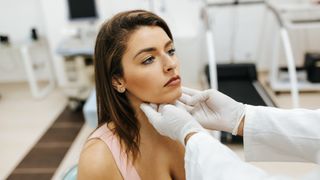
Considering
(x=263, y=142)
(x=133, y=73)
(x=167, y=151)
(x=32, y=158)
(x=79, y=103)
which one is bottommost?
(x=32, y=158)

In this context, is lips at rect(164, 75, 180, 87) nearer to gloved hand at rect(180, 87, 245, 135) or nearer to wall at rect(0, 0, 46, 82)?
gloved hand at rect(180, 87, 245, 135)

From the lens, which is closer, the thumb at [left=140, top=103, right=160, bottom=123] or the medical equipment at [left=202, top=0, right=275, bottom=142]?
the thumb at [left=140, top=103, right=160, bottom=123]

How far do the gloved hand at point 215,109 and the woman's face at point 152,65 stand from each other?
77 mm

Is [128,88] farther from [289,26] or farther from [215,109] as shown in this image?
[289,26]

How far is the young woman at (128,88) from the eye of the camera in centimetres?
107

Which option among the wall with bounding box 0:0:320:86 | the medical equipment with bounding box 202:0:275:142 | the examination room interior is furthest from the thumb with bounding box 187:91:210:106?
the wall with bounding box 0:0:320:86

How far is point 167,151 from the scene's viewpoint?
1.33 m

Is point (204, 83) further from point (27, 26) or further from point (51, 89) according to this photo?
point (27, 26)

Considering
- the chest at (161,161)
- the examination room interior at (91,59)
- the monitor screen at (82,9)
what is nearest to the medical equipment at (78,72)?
A: the examination room interior at (91,59)

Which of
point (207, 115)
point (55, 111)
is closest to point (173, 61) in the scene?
point (207, 115)

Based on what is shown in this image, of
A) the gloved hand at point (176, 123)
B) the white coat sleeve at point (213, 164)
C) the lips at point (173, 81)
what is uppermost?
the lips at point (173, 81)

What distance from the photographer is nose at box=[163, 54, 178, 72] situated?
1062 millimetres

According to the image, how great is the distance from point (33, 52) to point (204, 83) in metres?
2.18

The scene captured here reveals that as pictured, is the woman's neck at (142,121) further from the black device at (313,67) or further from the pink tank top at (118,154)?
the black device at (313,67)
